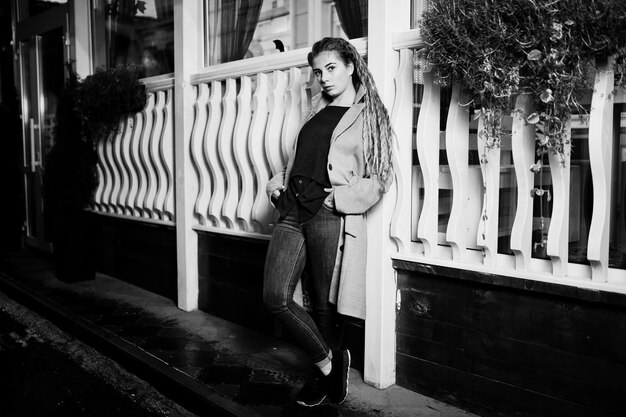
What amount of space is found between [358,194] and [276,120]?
54.5 inches

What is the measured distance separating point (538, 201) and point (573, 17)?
916 millimetres

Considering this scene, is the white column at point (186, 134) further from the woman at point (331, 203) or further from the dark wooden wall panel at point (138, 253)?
Answer: the woman at point (331, 203)

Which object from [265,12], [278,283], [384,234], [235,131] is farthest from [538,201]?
[265,12]

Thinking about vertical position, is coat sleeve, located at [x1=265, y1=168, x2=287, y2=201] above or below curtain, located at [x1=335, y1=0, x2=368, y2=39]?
below

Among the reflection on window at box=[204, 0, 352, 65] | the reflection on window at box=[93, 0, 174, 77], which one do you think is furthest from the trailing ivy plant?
the reflection on window at box=[93, 0, 174, 77]

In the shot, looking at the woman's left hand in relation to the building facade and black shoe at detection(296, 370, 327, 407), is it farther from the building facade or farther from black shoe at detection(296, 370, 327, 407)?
black shoe at detection(296, 370, 327, 407)

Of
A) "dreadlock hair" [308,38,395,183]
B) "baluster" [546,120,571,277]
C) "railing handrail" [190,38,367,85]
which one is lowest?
"baluster" [546,120,571,277]

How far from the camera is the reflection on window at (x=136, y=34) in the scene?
573 cm

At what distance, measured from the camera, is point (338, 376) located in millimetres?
3166

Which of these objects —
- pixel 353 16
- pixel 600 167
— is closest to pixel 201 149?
pixel 353 16

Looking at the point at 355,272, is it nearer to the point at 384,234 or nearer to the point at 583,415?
the point at 384,234

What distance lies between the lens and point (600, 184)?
2.52 m

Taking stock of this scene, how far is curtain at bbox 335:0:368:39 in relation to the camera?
372cm

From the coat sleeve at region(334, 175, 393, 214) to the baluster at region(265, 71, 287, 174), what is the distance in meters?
1.22
